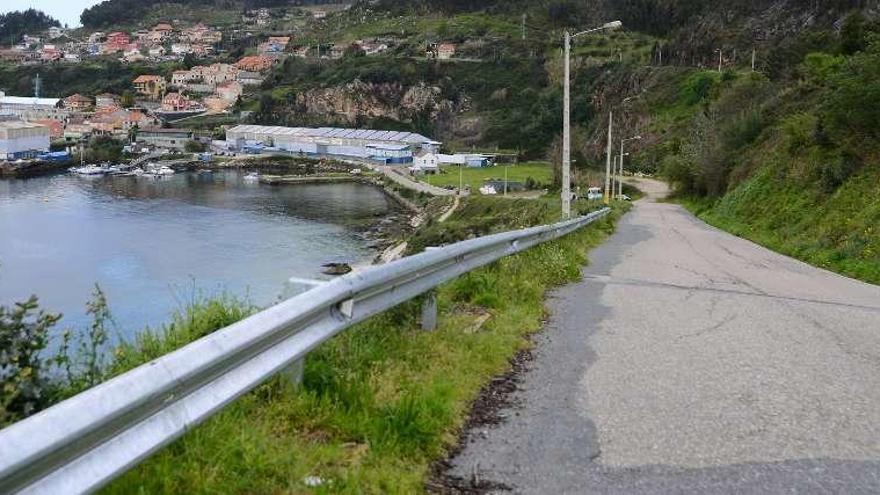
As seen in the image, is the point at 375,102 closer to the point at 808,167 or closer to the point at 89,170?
the point at 89,170

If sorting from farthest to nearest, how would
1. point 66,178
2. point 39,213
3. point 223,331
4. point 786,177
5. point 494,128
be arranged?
point 494,128
point 66,178
point 39,213
point 786,177
point 223,331

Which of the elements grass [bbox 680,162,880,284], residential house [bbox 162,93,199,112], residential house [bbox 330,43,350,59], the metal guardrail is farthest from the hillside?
residential house [bbox 330,43,350,59]

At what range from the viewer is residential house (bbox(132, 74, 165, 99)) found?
181m

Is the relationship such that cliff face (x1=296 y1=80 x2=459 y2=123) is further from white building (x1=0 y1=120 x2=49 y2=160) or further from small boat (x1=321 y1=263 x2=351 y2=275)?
small boat (x1=321 y1=263 x2=351 y2=275)

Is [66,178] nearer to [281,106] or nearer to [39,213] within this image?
[39,213]

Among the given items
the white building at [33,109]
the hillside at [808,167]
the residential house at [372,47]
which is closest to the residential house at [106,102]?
the white building at [33,109]

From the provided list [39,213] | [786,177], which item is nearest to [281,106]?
[39,213]

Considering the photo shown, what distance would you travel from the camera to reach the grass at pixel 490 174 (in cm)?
8634

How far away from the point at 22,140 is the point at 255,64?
8337 centimetres

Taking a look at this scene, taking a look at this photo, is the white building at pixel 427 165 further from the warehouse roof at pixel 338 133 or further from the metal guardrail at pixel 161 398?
the metal guardrail at pixel 161 398

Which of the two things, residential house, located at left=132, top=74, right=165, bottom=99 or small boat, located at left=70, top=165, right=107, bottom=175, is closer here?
small boat, located at left=70, top=165, right=107, bottom=175

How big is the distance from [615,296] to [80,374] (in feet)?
20.7

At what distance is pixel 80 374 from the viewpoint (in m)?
4.21

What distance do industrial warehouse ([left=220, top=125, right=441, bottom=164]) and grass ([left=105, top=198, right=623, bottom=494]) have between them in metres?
114
